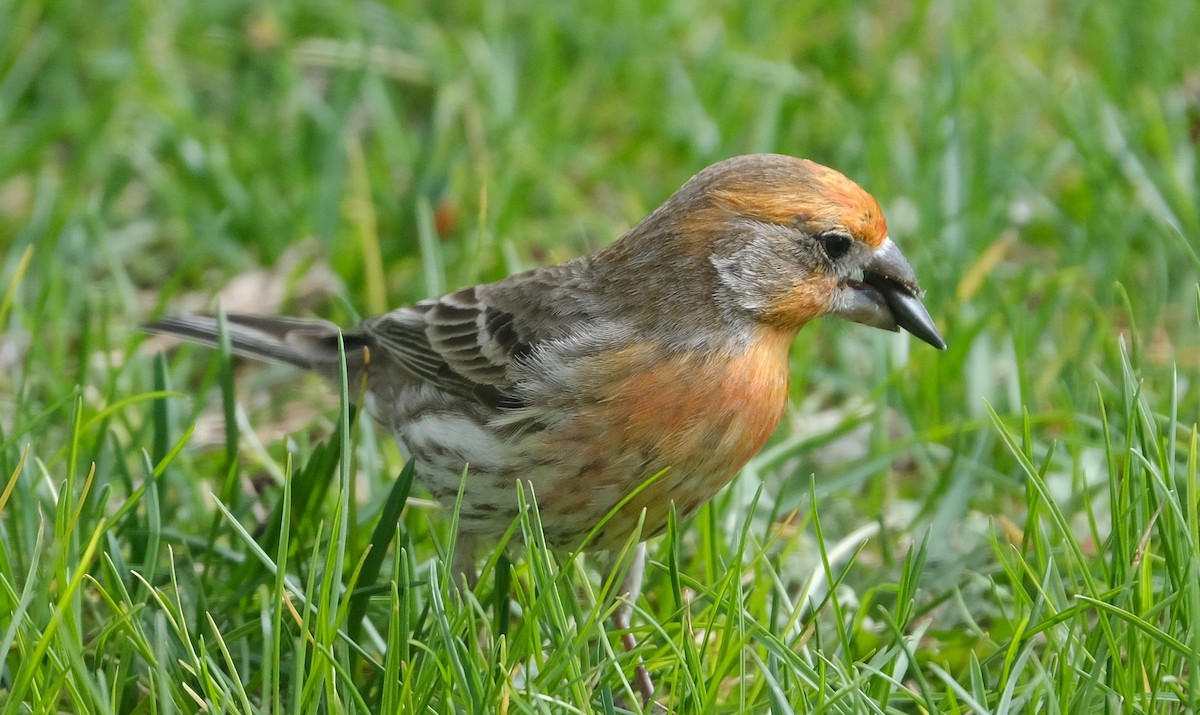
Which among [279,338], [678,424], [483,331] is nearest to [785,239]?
[678,424]

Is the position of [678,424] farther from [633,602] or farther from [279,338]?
[279,338]

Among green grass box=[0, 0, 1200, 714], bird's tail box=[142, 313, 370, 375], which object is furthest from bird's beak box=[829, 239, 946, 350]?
bird's tail box=[142, 313, 370, 375]

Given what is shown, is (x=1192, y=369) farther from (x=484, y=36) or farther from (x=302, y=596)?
(x=484, y=36)

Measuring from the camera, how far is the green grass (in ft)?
10.2

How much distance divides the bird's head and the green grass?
596 mm

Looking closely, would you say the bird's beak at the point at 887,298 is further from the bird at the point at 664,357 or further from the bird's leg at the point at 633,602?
the bird's leg at the point at 633,602

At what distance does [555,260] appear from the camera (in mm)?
5535

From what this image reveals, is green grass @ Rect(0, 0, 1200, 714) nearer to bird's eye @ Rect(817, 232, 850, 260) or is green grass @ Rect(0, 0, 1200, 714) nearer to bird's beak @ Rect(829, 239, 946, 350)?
bird's beak @ Rect(829, 239, 946, 350)

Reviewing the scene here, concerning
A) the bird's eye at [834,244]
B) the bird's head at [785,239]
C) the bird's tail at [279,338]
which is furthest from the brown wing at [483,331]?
the bird's eye at [834,244]

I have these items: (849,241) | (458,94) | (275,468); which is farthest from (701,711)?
(458,94)

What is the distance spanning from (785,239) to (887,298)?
1.18ft

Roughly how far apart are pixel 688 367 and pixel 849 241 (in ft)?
1.80

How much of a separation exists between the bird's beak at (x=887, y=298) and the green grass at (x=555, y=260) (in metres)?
0.51

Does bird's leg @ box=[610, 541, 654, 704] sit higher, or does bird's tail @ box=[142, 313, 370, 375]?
bird's tail @ box=[142, 313, 370, 375]
